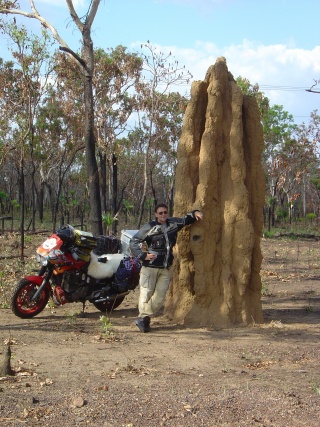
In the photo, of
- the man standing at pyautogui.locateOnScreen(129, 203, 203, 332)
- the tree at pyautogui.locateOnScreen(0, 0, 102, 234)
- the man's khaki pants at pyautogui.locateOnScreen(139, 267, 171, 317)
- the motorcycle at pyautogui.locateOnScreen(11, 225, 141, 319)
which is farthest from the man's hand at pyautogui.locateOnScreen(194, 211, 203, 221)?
the tree at pyautogui.locateOnScreen(0, 0, 102, 234)

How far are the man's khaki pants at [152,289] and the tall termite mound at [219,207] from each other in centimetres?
42

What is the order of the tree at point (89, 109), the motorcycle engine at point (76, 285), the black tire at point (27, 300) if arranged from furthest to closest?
the tree at point (89, 109) → the motorcycle engine at point (76, 285) → the black tire at point (27, 300)

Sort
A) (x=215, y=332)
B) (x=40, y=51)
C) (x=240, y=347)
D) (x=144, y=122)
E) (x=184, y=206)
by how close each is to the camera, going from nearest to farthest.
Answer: (x=240, y=347)
(x=215, y=332)
(x=184, y=206)
(x=40, y=51)
(x=144, y=122)

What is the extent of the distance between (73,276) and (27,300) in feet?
2.28

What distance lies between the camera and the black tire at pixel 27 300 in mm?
8047

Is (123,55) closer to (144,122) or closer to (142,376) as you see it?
(144,122)

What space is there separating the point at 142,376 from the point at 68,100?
81.9 ft

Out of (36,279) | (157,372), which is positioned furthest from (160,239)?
(157,372)

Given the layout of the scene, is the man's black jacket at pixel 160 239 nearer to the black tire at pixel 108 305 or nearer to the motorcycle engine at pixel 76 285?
the motorcycle engine at pixel 76 285

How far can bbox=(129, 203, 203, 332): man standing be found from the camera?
24.7 feet

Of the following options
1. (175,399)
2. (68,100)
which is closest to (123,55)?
(68,100)

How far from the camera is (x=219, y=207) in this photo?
8.09 m

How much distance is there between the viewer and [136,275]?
29.1 feet

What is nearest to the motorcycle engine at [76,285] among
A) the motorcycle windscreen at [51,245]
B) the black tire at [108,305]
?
the motorcycle windscreen at [51,245]
